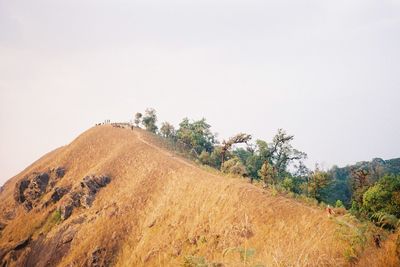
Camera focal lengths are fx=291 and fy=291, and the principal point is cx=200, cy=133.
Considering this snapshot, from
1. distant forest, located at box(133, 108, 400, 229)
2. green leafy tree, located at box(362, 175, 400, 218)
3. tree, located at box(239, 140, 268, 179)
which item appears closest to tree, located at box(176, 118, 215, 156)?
distant forest, located at box(133, 108, 400, 229)

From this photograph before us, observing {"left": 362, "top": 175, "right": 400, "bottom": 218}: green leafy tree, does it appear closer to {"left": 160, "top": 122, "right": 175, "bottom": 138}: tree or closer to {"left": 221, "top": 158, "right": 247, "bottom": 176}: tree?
{"left": 221, "top": 158, "right": 247, "bottom": 176}: tree

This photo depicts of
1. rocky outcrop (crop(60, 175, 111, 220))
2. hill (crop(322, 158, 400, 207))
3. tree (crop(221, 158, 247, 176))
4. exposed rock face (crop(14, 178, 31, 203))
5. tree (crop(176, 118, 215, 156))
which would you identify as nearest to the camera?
rocky outcrop (crop(60, 175, 111, 220))

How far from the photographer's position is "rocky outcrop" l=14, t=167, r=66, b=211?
155 feet

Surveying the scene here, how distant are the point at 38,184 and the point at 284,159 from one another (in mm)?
41913

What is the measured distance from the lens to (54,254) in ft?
110

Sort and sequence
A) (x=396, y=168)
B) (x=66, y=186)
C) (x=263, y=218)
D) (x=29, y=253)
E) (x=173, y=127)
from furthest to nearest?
(x=396, y=168) < (x=173, y=127) < (x=66, y=186) < (x=29, y=253) < (x=263, y=218)

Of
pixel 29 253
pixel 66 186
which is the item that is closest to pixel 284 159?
pixel 66 186

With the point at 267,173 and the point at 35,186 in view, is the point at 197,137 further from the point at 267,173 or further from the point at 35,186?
the point at 35,186

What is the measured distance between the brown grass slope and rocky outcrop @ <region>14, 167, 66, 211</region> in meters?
1.49

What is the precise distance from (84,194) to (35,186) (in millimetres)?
13908

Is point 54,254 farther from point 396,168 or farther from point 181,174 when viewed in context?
point 396,168

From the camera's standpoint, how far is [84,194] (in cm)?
4066

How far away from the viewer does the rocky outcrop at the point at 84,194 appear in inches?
1551

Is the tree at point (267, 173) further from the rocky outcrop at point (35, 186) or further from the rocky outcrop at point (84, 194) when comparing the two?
the rocky outcrop at point (35, 186)
